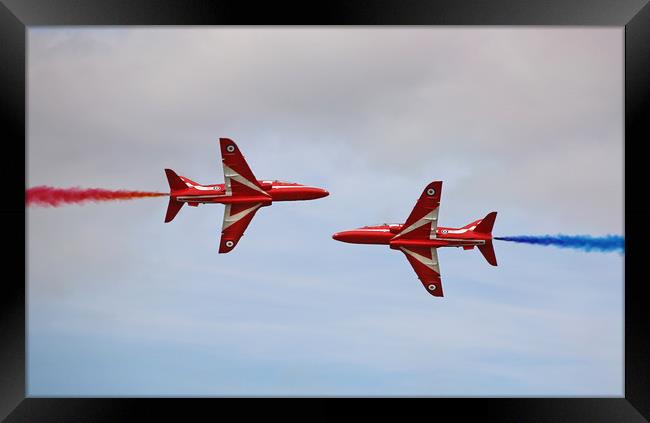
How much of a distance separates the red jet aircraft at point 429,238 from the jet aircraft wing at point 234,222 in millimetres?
5734

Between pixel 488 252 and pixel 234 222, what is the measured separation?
1087 cm

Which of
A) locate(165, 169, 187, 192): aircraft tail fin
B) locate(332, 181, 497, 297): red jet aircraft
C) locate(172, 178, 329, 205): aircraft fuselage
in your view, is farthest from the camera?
locate(165, 169, 187, 192): aircraft tail fin

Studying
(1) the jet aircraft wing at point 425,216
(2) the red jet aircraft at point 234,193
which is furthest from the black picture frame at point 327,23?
(1) the jet aircraft wing at point 425,216

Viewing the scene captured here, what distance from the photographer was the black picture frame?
2748 cm

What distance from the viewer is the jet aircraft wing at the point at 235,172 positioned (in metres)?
34.2

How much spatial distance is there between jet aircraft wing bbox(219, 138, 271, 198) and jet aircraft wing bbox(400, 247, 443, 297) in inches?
274

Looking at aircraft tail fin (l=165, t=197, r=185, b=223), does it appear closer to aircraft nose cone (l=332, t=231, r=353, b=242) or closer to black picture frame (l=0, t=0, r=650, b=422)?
aircraft nose cone (l=332, t=231, r=353, b=242)

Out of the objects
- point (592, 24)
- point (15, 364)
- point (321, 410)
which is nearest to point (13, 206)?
point (15, 364)

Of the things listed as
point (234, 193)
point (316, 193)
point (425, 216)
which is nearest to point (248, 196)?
point (234, 193)

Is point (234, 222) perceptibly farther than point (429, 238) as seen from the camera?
Yes

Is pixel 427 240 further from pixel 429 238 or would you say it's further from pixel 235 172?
pixel 235 172

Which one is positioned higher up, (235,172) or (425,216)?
(235,172)

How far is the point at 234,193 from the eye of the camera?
34.6 meters

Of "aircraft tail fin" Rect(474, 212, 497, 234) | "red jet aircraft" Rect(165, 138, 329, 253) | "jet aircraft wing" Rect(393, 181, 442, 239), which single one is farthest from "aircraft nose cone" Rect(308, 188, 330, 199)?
"aircraft tail fin" Rect(474, 212, 497, 234)
